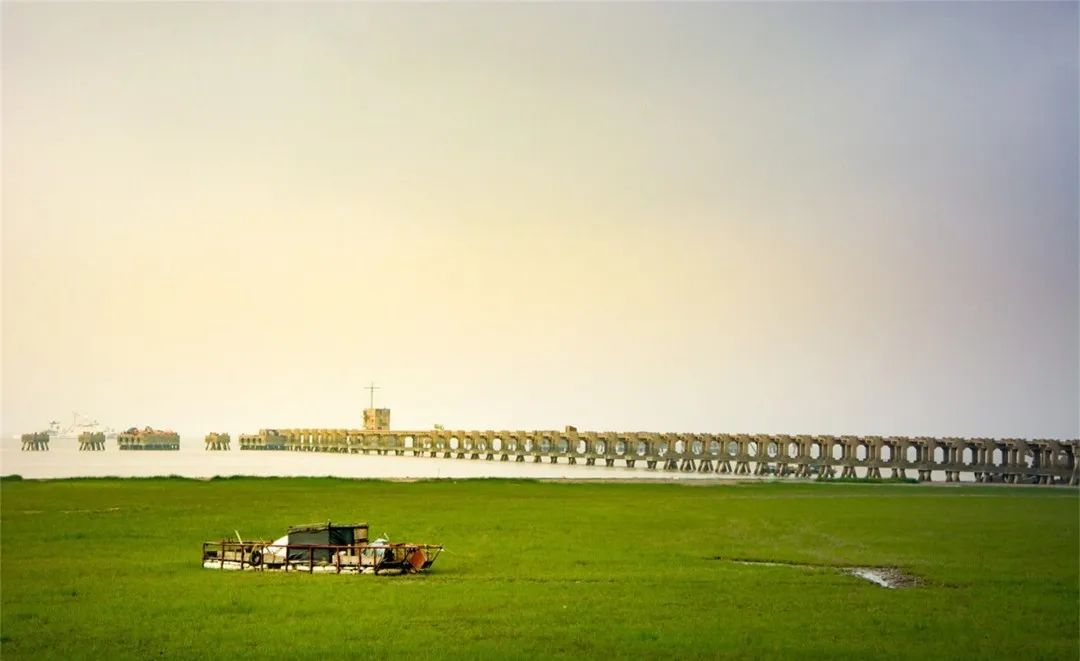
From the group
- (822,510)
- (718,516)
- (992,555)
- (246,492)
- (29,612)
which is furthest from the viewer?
(246,492)

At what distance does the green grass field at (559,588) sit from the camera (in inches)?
816

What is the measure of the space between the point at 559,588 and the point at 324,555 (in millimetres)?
6603

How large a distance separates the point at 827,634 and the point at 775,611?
2.38m

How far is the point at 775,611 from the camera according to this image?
24.2 metres

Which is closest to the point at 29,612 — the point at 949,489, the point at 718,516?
the point at 718,516

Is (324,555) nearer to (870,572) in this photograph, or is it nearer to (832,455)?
(870,572)

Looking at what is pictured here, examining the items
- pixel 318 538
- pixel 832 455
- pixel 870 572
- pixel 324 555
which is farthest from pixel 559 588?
pixel 832 455

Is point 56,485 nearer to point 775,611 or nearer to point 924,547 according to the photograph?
point 924,547

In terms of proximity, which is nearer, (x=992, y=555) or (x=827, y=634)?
(x=827, y=634)

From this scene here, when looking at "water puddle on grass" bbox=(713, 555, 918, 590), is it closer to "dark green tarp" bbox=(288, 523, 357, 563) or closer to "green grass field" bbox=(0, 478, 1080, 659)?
"green grass field" bbox=(0, 478, 1080, 659)

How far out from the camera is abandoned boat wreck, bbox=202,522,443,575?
97.6ft

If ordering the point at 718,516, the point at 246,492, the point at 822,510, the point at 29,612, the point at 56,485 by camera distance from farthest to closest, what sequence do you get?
the point at 56,485 < the point at 246,492 < the point at 822,510 < the point at 718,516 < the point at 29,612

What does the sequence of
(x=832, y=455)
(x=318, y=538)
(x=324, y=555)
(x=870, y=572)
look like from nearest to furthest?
(x=324, y=555)
(x=318, y=538)
(x=870, y=572)
(x=832, y=455)

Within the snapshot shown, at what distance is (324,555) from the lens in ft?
99.3
